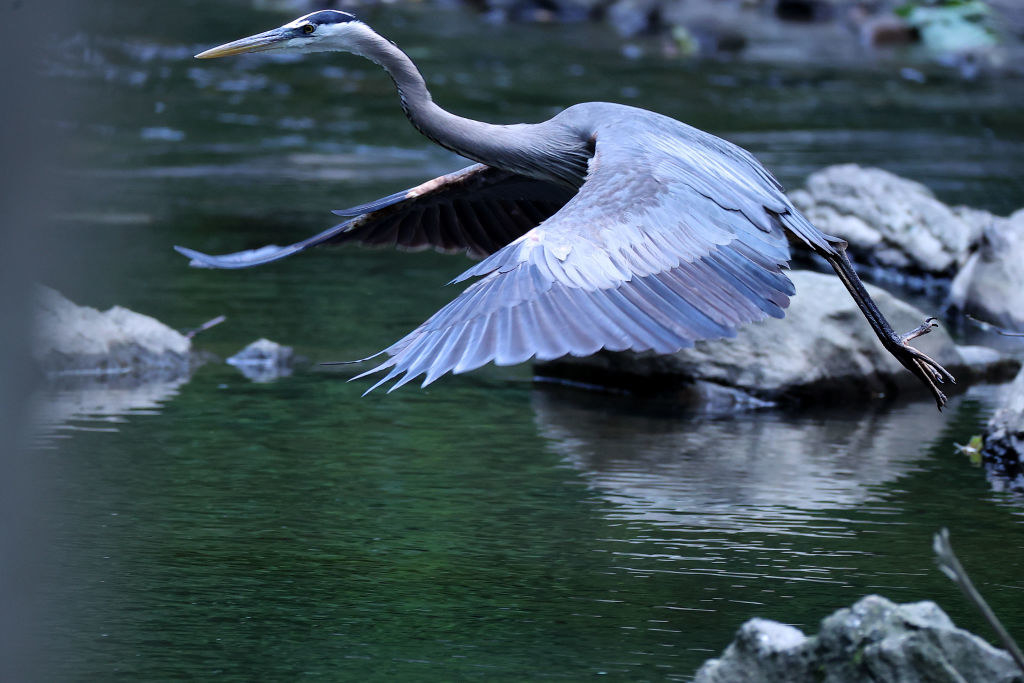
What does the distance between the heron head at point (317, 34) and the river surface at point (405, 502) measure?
0.70 m

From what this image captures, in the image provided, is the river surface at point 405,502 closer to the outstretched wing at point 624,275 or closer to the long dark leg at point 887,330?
the long dark leg at point 887,330

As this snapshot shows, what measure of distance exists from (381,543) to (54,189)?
3.93m

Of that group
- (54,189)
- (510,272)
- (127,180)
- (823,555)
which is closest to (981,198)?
(127,180)

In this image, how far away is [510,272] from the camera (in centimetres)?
473

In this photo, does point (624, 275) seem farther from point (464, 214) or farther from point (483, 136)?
point (464, 214)

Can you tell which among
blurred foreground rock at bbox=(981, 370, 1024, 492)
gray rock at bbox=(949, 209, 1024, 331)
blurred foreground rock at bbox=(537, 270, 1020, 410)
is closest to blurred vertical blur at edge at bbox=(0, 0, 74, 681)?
blurred foreground rock at bbox=(981, 370, 1024, 492)

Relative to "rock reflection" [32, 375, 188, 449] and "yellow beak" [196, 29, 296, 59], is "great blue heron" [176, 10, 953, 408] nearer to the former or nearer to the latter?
"yellow beak" [196, 29, 296, 59]

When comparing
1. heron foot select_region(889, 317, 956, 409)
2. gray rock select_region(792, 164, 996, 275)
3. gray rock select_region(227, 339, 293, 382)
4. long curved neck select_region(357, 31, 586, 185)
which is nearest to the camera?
heron foot select_region(889, 317, 956, 409)

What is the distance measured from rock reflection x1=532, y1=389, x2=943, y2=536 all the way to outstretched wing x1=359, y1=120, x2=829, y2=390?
111 cm

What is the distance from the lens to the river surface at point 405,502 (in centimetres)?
445

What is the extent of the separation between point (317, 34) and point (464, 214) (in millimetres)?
1110

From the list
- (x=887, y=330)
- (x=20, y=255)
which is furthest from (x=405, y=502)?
(x=20, y=255)

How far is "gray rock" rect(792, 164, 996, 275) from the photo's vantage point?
35.7ft

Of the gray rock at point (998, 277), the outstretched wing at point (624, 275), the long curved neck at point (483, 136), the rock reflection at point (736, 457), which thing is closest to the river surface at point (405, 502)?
the rock reflection at point (736, 457)
